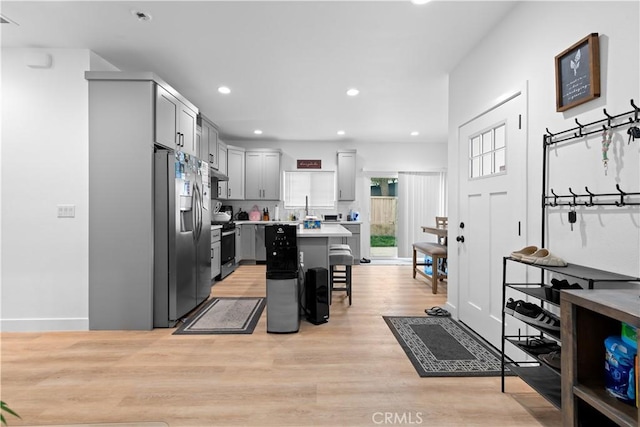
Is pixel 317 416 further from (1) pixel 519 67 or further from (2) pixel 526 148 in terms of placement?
(1) pixel 519 67

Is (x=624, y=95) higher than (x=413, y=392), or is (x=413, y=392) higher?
(x=624, y=95)

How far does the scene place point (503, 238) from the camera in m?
2.51

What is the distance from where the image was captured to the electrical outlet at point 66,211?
3.04 meters

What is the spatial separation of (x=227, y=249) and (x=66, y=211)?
2560mm

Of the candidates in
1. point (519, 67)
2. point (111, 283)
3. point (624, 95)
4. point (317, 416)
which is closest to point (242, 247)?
point (111, 283)

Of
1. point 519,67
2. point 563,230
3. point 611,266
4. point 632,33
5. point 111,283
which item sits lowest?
point 111,283

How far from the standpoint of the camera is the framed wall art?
167 cm

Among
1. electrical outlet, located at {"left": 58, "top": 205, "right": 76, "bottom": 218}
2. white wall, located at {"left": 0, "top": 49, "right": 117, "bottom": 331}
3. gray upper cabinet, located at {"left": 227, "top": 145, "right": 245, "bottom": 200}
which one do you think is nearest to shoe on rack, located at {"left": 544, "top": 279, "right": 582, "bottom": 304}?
white wall, located at {"left": 0, "top": 49, "right": 117, "bottom": 331}

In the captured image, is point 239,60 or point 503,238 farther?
point 239,60

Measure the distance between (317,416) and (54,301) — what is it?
114 inches

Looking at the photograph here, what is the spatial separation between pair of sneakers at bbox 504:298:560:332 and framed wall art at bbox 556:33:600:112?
1202 mm

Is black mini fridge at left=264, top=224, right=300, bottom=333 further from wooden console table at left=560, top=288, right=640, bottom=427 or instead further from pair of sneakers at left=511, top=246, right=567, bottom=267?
wooden console table at left=560, top=288, right=640, bottom=427

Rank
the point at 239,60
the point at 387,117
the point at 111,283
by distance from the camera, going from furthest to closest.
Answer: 1. the point at 387,117
2. the point at 239,60
3. the point at 111,283

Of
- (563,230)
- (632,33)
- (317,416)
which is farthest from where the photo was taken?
(563,230)
